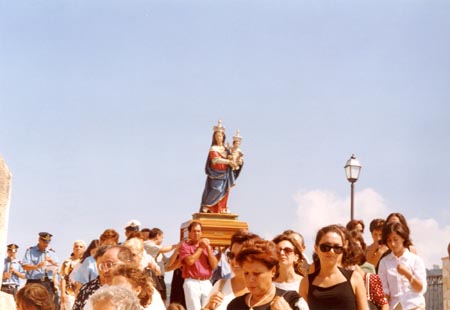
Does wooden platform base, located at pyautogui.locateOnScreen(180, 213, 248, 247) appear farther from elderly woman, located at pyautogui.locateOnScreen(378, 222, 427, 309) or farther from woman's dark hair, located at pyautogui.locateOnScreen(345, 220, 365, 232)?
elderly woman, located at pyautogui.locateOnScreen(378, 222, 427, 309)

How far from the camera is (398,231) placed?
7.82 m

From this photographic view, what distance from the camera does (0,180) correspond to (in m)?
4.27

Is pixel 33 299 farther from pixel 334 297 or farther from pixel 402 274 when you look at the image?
pixel 402 274

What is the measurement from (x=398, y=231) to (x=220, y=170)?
41.8ft

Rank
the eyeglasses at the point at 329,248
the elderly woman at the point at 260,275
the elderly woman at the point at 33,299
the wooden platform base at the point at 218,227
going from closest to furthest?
1. the elderly woman at the point at 260,275
2. the eyeglasses at the point at 329,248
3. the elderly woman at the point at 33,299
4. the wooden platform base at the point at 218,227

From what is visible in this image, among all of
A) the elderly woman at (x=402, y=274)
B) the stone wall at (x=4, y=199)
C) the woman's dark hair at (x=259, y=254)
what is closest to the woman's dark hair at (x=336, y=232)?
the woman's dark hair at (x=259, y=254)

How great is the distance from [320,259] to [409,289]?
8.15 feet

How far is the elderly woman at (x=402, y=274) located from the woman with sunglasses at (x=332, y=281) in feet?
7.12

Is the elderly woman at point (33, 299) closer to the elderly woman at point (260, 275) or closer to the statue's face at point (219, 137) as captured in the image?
the elderly woman at point (260, 275)

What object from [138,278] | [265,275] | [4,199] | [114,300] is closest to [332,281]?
[265,275]

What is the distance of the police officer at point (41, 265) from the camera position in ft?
42.2

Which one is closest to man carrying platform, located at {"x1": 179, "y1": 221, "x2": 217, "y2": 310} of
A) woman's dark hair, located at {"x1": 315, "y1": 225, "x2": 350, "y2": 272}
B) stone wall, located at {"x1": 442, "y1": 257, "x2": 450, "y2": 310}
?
stone wall, located at {"x1": 442, "y1": 257, "x2": 450, "y2": 310}

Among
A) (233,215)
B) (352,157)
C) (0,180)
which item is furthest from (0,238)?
(233,215)

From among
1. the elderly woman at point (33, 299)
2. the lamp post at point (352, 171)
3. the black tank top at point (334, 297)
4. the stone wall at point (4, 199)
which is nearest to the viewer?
the stone wall at point (4, 199)
